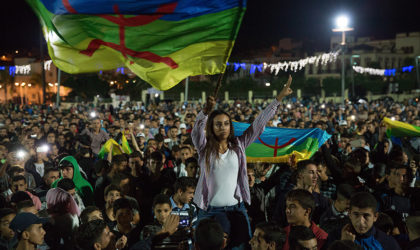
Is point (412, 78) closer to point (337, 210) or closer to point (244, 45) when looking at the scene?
point (244, 45)

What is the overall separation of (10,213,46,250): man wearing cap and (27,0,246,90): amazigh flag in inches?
62.8

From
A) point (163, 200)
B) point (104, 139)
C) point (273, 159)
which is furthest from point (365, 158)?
point (104, 139)

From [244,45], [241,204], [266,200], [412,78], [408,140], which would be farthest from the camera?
[244,45]

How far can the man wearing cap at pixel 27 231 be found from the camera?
4109 mm

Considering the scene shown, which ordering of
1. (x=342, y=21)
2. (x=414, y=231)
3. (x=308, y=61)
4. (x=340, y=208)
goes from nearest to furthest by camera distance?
(x=414, y=231) < (x=340, y=208) < (x=342, y=21) < (x=308, y=61)

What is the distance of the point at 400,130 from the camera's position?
32.6 ft

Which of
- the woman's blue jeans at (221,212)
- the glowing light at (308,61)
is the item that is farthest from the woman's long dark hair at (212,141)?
the glowing light at (308,61)

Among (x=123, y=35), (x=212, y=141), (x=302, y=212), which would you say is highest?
(x=123, y=35)

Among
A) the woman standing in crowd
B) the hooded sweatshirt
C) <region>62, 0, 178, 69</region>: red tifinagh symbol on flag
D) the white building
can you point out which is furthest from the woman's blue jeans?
the white building

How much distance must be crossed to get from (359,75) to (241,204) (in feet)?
228

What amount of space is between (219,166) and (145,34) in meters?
1.67

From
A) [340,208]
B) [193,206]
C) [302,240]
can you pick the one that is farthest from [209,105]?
[340,208]

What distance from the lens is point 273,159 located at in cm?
791

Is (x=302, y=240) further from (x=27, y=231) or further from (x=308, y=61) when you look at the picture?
(x=308, y=61)
